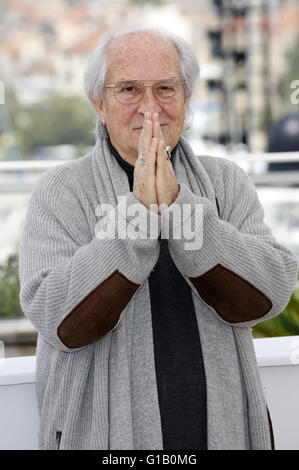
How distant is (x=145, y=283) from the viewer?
4.09 ft

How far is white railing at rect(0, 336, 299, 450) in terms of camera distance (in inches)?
62.2

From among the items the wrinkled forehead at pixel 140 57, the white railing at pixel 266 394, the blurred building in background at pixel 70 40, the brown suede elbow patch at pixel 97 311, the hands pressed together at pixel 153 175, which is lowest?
the white railing at pixel 266 394

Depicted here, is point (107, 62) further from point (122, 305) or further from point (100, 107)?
point (122, 305)

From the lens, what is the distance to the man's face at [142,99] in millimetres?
1221

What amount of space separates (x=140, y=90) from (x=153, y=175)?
0.68 ft

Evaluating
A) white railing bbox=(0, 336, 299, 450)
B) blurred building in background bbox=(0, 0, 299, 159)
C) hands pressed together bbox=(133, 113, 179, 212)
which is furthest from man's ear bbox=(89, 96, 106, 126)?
blurred building in background bbox=(0, 0, 299, 159)

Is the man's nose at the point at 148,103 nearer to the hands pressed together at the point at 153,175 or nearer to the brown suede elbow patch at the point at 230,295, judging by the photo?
the hands pressed together at the point at 153,175

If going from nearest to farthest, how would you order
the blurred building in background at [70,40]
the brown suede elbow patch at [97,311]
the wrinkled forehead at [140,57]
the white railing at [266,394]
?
the brown suede elbow patch at [97,311] < the wrinkled forehead at [140,57] < the white railing at [266,394] < the blurred building in background at [70,40]

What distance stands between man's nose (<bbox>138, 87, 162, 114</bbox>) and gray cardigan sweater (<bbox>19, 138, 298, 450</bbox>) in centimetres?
13

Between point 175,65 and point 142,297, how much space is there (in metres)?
0.47

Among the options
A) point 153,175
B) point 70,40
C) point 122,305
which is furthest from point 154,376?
point 70,40

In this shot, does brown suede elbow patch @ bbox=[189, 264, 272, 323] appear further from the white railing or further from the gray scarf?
the white railing

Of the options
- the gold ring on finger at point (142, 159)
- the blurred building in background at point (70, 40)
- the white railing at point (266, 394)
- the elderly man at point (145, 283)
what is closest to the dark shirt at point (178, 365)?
the elderly man at point (145, 283)

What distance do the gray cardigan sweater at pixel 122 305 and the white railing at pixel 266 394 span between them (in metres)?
0.33
